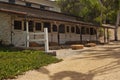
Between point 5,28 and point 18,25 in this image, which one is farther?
point 18,25

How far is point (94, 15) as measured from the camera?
4175 centimetres

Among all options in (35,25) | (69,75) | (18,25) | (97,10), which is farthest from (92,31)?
(69,75)

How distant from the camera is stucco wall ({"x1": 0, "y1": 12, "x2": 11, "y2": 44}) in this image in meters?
20.5

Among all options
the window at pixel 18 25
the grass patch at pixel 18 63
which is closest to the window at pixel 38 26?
the window at pixel 18 25

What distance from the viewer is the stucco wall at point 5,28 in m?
20.5

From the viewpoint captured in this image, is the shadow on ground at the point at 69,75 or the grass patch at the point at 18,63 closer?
the shadow on ground at the point at 69,75

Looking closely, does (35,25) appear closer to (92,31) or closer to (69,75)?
(69,75)

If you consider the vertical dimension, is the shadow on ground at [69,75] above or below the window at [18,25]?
below

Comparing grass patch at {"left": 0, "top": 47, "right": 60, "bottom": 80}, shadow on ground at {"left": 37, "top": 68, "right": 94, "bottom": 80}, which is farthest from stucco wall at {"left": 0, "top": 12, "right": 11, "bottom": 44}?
shadow on ground at {"left": 37, "top": 68, "right": 94, "bottom": 80}

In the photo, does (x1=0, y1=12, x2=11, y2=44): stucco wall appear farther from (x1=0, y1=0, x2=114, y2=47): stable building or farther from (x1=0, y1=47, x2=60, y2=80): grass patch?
(x1=0, y1=47, x2=60, y2=80): grass patch

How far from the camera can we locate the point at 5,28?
20750 millimetres

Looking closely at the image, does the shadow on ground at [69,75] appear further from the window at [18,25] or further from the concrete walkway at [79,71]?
the window at [18,25]

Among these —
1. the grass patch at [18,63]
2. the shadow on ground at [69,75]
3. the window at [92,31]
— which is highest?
the window at [92,31]

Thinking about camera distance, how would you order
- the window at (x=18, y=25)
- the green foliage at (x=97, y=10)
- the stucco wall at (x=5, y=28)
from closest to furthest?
1. the stucco wall at (x=5, y=28)
2. the window at (x=18, y=25)
3. the green foliage at (x=97, y=10)
